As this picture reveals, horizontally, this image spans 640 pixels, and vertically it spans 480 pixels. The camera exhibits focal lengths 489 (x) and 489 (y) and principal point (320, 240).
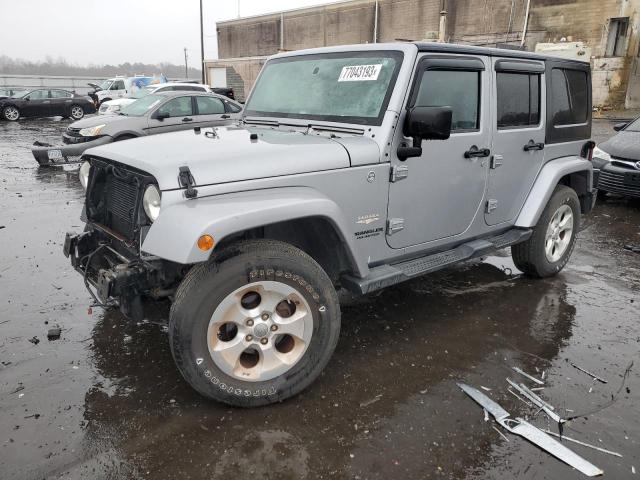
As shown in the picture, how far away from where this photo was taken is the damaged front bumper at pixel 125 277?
264cm

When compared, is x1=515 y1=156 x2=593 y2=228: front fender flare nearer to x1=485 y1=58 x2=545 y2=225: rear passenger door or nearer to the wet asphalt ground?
x1=485 y1=58 x2=545 y2=225: rear passenger door

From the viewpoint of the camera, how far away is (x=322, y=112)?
11.7ft

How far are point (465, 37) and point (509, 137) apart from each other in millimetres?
33206

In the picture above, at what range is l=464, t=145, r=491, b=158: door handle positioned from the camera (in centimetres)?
375

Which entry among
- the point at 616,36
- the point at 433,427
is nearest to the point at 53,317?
the point at 433,427

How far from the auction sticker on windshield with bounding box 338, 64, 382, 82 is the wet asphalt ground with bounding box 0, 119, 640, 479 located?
1.90 meters

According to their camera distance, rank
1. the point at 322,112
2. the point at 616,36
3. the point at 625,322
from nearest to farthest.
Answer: the point at 322,112 → the point at 625,322 → the point at 616,36

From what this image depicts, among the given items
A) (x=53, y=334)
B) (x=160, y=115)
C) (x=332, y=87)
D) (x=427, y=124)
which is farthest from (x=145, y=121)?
(x=427, y=124)

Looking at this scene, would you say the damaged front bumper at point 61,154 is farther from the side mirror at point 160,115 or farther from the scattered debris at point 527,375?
the scattered debris at point 527,375

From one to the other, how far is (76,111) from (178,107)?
47.9ft

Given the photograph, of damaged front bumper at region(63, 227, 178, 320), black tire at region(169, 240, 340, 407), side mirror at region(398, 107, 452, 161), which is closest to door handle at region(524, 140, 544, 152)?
side mirror at region(398, 107, 452, 161)

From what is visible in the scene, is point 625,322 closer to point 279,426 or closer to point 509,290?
point 509,290

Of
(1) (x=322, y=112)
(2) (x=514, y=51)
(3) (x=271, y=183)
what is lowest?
(3) (x=271, y=183)

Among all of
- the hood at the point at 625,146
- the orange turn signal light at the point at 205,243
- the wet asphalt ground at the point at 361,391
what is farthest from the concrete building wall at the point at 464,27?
the orange turn signal light at the point at 205,243
